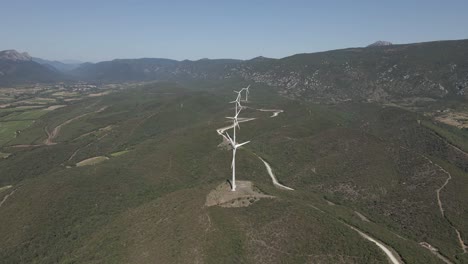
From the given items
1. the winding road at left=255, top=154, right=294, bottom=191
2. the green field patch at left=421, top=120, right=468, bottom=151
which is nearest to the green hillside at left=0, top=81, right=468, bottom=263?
the winding road at left=255, top=154, right=294, bottom=191

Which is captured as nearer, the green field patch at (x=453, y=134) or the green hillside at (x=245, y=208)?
the green hillside at (x=245, y=208)

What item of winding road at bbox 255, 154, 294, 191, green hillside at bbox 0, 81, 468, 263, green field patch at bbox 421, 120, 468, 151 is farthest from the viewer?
green field patch at bbox 421, 120, 468, 151

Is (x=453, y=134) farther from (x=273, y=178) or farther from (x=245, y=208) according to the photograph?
(x=245, y=208)

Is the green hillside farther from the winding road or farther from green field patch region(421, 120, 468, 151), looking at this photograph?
green field patch region(421, 120, 468, 151)

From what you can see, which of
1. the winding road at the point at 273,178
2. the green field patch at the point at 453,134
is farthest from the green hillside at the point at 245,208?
the green field patch at the point at 453,134

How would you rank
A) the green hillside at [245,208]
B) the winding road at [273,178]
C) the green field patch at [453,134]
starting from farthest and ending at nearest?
1. the green field patch at [453,134]
2. the winding road at [273,178]
3. the green hillside at [245,208]

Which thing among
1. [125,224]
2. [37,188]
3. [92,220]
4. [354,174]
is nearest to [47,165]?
[37,188]

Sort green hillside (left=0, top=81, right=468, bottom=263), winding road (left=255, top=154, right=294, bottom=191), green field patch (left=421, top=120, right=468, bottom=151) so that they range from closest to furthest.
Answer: green hillside (left=0, top=81, right=468, bottom=263) < winding road (left=255, top=154, right=294, bottom=191) < green field patch (left=421, top=120, right=468, bottom=151)

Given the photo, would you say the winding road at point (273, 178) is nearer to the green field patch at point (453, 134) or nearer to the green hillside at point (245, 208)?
the green hillside at point (245, 208)

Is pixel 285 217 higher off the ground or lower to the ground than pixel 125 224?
higher

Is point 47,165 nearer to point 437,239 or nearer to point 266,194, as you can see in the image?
point 266,194

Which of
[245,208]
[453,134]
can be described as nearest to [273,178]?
[245,208]
